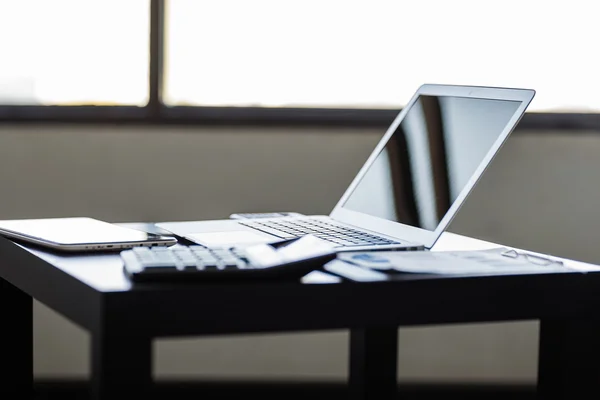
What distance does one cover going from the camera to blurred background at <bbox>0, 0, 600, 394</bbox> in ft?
7.93

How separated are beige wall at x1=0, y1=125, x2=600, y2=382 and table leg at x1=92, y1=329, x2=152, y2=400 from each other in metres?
1.43

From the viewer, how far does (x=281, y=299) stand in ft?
3.52

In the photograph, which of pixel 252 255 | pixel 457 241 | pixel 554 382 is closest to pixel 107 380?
pixel 252 255

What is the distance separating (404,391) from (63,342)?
2.95ft

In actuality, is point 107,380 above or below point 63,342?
above

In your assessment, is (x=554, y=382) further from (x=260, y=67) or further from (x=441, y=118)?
(x=260, y=67)

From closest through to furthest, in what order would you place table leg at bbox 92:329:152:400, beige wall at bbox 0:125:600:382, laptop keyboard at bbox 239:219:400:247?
table leg at bbox 92:329:152:400, laptop keyboard at bbox 239:219:400:247, beige wall at bbox 0:125:600:382

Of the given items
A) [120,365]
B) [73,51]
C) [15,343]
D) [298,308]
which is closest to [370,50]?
[73,51]

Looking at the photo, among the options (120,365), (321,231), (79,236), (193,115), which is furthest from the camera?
(193,115)

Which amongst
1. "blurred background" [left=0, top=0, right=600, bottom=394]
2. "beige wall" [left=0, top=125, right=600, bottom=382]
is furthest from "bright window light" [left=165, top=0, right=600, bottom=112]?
"beige wall" [left=0, top=125, right=600, bottom=382]

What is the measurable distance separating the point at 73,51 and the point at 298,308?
1.57 m

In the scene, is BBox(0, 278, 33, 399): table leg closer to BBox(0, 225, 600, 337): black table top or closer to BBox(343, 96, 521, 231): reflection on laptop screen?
BBox(0, 225, 600, 337): black table top

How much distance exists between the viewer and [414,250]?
1364mm

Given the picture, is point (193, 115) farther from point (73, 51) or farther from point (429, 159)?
point (429, 159)
